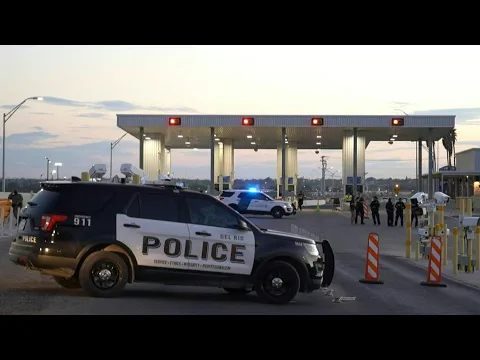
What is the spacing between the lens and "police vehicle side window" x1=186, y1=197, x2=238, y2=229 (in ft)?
38.5

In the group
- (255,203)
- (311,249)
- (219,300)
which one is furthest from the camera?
(255,203)

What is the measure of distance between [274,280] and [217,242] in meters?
1.10

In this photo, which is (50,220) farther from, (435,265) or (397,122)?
(397,122)

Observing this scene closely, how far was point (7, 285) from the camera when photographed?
13.0 metres

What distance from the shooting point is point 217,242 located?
1162cm

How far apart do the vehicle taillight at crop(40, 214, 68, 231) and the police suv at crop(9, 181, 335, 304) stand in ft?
0.05

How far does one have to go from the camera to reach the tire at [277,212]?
42844mm

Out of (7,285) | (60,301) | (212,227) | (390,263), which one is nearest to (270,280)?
(212,227)

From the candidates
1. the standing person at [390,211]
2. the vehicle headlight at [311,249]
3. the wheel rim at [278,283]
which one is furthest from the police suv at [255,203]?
the wheel rim at [278,283]

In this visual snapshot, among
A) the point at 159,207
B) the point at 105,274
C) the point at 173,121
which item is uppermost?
the point at 173,121

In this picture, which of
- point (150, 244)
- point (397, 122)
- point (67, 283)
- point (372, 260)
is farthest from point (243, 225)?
point (397, 122)

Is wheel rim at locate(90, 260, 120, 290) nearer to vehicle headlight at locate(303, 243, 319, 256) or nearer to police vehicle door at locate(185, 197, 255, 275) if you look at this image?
police vehicle door at locate(185, 197, 255, 275)
